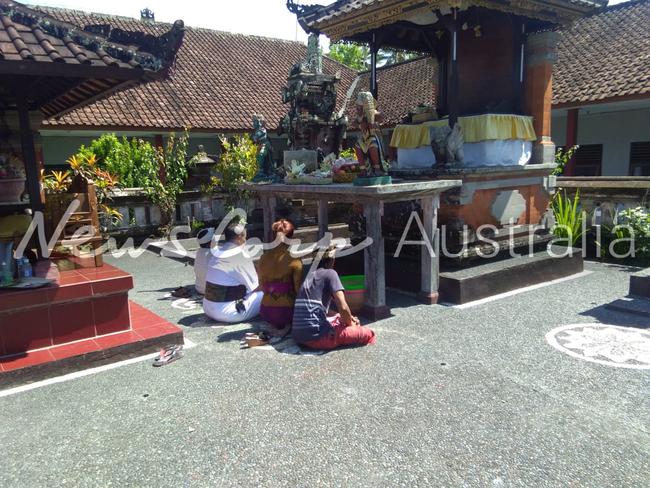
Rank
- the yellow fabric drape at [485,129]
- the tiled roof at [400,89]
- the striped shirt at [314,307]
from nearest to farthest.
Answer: the striped shirt at [314,307] < the yellow fabric drape at [485,129] < the tiled roof at [400,89]

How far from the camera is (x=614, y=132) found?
598 inches

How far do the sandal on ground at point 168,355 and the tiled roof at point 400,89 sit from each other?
14.1 m

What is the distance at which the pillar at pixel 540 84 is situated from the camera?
342 inches

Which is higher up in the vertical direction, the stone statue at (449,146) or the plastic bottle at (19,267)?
the stone statue at (449,146)

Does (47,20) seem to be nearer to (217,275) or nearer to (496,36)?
(217,275)

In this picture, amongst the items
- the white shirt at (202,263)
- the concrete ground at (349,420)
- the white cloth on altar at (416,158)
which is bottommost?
the concrete ground at (349,420)

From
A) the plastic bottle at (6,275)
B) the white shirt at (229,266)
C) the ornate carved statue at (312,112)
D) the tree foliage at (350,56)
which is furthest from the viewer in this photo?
the tree foliage at (350,56)

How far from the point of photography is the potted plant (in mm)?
5852

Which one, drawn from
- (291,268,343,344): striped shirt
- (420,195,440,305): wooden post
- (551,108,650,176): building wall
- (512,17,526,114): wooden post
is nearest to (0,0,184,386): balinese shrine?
(291,268,343,344): striped shirt

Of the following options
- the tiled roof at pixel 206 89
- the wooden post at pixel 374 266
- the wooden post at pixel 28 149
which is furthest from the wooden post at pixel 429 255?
the tiled roof at pixel 206 89

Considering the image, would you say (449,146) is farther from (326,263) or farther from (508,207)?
(326,263)

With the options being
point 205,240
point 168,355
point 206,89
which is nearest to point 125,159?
point 206,89

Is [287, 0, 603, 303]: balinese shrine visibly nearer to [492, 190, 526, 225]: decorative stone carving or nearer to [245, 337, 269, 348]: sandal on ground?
[492, 190, 526, 225]: decorative stone carving

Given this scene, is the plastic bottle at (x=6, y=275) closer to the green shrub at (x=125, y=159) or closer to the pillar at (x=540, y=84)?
the green shrub at (x=125, y=159)
